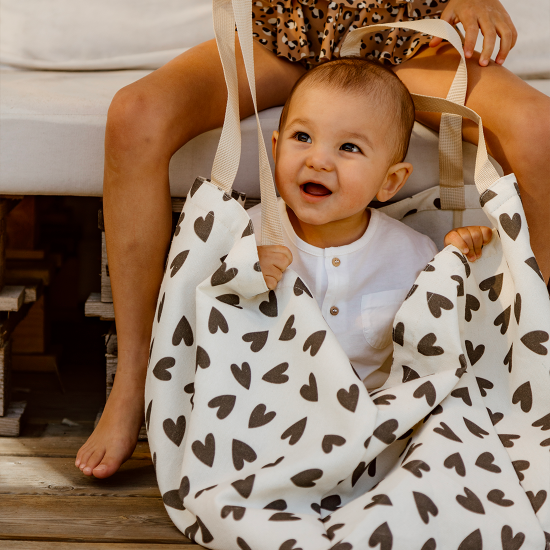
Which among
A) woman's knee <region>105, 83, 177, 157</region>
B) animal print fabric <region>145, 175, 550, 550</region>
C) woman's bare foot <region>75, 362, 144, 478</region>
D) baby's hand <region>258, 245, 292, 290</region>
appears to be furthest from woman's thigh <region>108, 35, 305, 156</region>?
woman's bare foot <region>75, 362, 144, 478</region>

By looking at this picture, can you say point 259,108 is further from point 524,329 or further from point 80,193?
point 524,329

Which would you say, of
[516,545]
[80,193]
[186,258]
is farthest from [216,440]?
[80,193]

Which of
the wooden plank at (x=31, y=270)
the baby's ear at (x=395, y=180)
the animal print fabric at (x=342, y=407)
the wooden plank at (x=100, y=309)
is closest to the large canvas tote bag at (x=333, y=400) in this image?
the animal print fabric at (x=342, y=407)

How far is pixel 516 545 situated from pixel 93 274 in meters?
1.20

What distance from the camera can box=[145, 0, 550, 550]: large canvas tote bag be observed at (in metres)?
0.62

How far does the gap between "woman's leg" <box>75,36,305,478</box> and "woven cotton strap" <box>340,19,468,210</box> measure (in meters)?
0.22

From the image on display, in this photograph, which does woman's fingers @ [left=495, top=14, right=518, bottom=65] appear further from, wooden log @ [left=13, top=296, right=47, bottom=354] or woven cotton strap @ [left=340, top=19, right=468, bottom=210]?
wooden log @ [left=13, top=296, right=47, bottom=354]

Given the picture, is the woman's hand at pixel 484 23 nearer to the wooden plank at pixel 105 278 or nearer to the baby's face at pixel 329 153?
the baby's face at pixel 329 153

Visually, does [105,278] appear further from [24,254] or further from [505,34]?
[505,34]

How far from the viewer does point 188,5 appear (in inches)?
49.9

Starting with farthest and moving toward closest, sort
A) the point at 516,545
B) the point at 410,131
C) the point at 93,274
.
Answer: the point at 93,274 < the point at 410,131 < the point at 516,545

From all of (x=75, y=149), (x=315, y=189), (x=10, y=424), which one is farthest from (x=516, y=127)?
(x=10, y=424)

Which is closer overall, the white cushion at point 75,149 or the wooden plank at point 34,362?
the white cushion at point 75,149

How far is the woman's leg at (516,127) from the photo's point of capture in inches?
31.6
